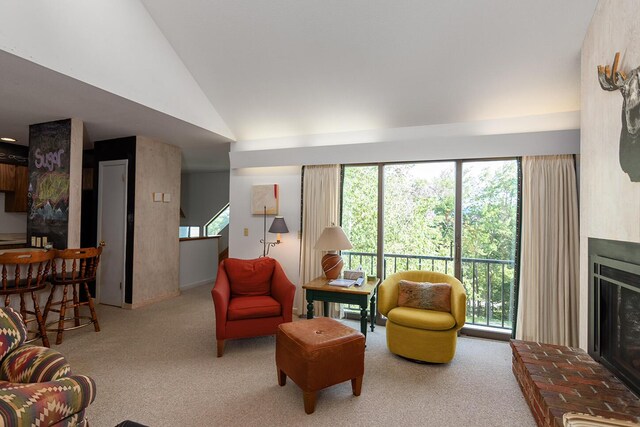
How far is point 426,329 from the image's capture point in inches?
110

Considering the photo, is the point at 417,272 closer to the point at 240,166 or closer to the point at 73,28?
the point at 240,166

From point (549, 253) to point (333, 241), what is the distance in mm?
2277

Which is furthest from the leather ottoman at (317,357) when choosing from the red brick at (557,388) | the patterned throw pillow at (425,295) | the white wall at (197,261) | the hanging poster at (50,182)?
the white wall at (197,261)

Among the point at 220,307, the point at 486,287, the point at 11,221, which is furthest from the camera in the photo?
the point at 11,221

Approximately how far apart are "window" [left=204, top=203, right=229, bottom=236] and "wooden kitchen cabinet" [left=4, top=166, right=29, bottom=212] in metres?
3.49

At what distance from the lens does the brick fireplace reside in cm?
163

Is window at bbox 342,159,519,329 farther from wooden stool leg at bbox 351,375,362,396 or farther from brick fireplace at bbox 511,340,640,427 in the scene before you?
wooden stool leg at bbox 351,375,362,396

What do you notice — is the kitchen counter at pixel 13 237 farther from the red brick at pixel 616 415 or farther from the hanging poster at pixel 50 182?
the red brick at pixel 616 415

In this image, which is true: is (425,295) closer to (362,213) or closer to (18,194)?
(362,213)

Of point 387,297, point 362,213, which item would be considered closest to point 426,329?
point 387,297

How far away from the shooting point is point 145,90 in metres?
3.14

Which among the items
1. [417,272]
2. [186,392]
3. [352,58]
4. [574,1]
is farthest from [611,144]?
[186,392]

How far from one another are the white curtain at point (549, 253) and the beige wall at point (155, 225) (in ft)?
16.3

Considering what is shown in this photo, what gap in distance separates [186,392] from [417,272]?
249 cm
